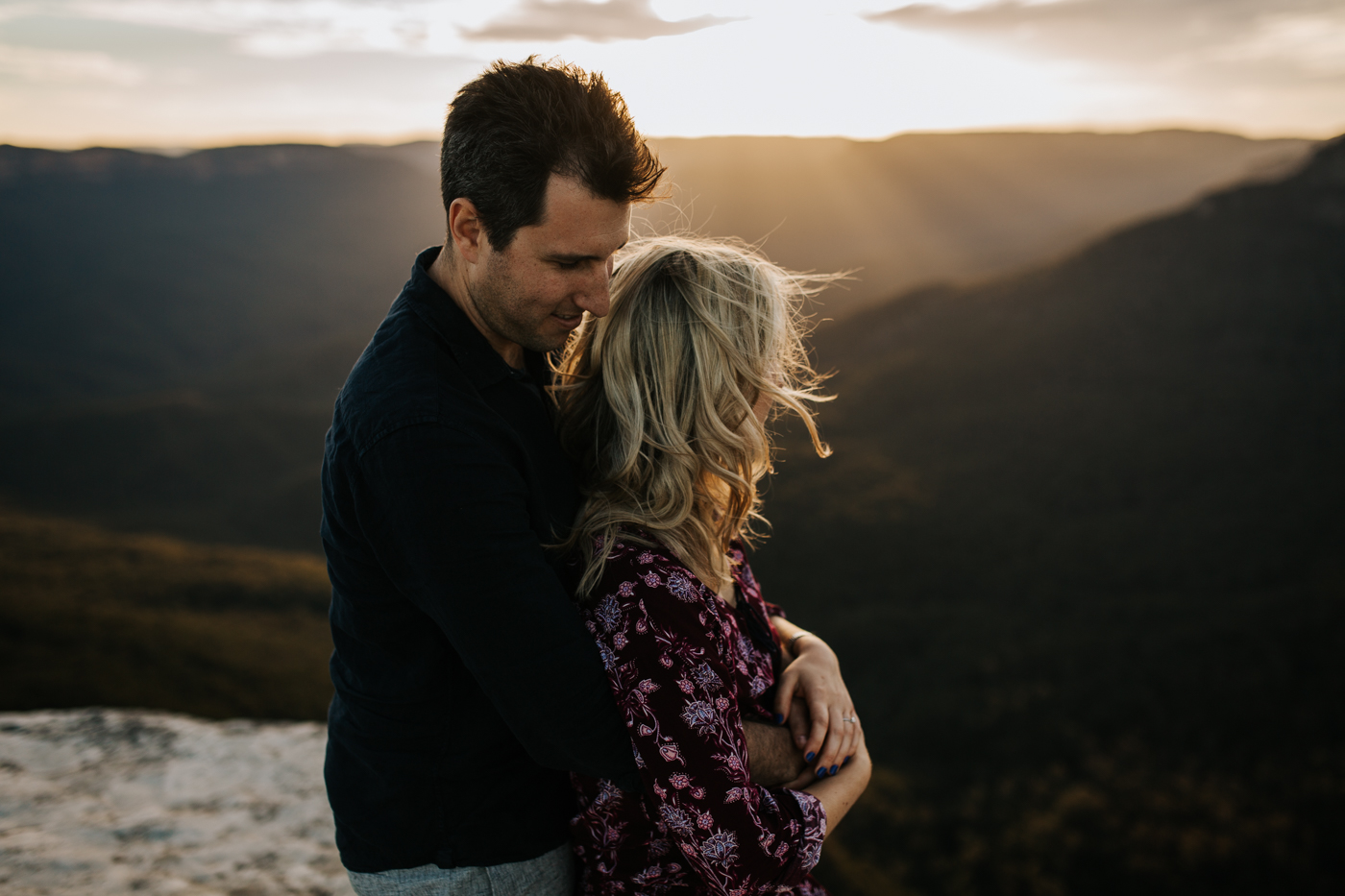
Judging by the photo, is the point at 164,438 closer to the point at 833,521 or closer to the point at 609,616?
the point at 833,521

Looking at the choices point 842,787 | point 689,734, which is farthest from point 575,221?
point 842,787

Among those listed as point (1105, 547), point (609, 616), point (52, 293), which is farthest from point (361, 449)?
point (52, 293)

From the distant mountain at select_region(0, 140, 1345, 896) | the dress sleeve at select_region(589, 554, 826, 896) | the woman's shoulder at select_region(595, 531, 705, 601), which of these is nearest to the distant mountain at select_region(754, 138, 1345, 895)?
the distant mountain at select_region(0, 140, 1345, 896)

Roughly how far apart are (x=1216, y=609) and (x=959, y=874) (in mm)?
10349

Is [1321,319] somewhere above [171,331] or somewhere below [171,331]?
above

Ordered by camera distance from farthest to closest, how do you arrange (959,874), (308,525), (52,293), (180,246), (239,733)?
(180,246) < (52,293) < (308,525) < (959,874) < (239,733)

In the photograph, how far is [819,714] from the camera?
7.43ft

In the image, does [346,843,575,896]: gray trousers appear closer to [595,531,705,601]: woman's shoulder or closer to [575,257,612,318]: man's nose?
[595,531,705,601]: woman's shoulder

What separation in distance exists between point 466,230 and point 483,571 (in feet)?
3.08

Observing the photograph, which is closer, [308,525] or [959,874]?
[959,874]

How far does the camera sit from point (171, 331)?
89.9 meters

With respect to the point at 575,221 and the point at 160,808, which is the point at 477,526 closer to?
the point at 575,221

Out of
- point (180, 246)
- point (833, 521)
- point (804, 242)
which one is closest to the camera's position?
point (833, 521)

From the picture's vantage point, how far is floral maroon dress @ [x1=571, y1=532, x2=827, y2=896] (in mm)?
1823
